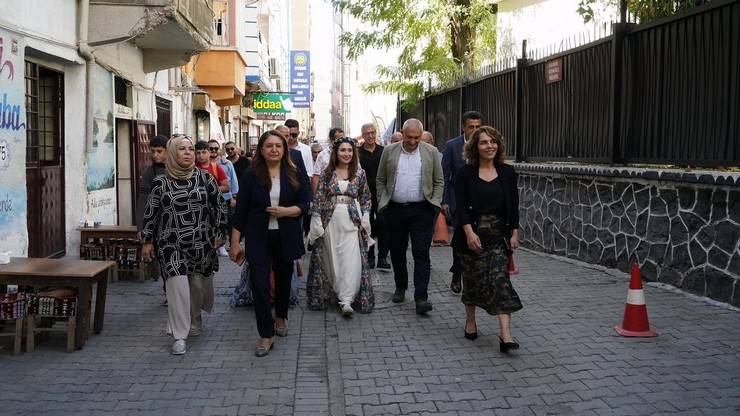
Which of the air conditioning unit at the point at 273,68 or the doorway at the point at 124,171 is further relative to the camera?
the air conditioning unit at the point at 273,68

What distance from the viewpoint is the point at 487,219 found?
18.7ft

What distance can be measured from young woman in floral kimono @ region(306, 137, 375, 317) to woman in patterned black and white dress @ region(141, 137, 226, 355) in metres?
1.47

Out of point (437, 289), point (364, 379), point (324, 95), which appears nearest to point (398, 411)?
point (364, 379)

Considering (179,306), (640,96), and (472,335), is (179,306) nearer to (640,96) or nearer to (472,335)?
(472,335)

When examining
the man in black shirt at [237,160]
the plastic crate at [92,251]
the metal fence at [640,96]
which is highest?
the metal fence at [640,96]

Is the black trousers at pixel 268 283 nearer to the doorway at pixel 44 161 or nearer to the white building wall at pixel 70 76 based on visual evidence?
the white building wall at pixel 70 76

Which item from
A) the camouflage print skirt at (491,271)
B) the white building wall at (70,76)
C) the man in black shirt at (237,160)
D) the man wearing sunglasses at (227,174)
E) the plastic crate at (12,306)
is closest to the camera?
the camouflage print skirt at (491,271)

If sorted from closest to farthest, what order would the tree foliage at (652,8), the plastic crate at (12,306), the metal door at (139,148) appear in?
the plastic crate at (12,306)
the tree foliage at (652,8)
the metal door at (139,148)

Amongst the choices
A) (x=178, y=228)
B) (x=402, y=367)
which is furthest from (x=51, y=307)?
(x=402, y=367)

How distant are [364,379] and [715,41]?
483 centimetres

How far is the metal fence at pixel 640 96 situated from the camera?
690cm

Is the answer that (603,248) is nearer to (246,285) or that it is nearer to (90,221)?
(246,285)

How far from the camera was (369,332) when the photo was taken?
21.0ft

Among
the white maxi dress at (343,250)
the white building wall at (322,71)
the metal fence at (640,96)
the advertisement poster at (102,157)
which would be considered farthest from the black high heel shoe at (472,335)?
the white building wall at (322,71)
